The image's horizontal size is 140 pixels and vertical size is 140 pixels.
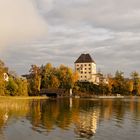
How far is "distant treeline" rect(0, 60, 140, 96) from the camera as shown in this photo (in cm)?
10500

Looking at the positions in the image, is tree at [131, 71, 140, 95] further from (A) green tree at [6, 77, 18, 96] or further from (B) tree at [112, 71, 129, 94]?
(A) green tree at [6, 77, 18, 96]

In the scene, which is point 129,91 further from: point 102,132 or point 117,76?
point 102,132

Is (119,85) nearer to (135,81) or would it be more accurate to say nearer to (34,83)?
(135,81)

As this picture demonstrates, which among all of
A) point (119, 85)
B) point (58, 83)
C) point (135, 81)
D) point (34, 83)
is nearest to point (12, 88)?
point (34, 83)

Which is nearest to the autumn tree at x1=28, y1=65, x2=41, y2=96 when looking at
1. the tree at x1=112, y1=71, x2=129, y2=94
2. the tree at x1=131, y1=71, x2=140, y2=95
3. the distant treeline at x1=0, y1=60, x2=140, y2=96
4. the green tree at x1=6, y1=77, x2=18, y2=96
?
the distant treeline at x1=0, y1=60, x2=140, y2=96

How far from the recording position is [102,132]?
1569 inches

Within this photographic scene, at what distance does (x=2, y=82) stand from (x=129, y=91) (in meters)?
108

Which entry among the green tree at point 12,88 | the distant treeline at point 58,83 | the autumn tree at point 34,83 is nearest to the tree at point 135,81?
the distant treeline at point 58,83

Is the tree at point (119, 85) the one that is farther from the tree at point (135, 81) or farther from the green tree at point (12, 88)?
the green tree at point (12, 88)

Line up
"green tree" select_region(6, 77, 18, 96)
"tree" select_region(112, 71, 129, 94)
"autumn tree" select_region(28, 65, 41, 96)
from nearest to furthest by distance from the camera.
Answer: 1. "green tree" select_region(6, 77, 18, 96)
2. "autumn tree" select_region(28, 65, 41, 96)
3. "tree" select_region(112, 71, 129, 94)

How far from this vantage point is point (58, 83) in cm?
15200

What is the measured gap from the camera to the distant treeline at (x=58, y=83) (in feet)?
344

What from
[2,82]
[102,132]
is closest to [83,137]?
[102,132]

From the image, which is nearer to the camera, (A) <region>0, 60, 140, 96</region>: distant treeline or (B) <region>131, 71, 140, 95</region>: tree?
(A) <region>0, 60, 140, 96</region>: distant treeline
